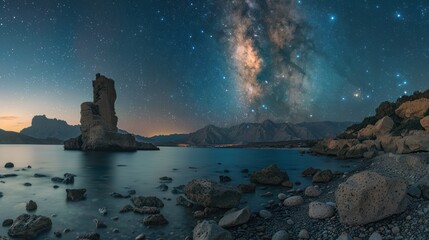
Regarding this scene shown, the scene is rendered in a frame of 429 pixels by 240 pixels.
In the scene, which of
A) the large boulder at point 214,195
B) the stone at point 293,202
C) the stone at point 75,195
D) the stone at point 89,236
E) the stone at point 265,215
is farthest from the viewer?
the stone at point 75,195

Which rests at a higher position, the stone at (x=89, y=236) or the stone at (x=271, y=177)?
the stone at (x=271, y=177)

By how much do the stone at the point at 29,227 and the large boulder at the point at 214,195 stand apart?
29.7 feet

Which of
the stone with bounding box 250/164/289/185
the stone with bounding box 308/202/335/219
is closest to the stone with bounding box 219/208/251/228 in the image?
the stone with bounding box 308/202/335/219

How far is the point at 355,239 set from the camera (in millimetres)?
12086

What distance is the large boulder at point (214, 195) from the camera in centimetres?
1919

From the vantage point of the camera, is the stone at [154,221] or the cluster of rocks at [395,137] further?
the cluster of rocks at [395,137]

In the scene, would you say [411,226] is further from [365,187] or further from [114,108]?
[114,108]

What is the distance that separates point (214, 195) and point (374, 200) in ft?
31.4

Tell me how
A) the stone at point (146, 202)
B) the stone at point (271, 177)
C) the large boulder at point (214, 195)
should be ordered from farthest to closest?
the stone at point (271, 177)
the stone at point (146, 202)
the large boulder at point (214, 195)

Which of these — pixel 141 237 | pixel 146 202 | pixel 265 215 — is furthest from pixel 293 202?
pixel 141 237

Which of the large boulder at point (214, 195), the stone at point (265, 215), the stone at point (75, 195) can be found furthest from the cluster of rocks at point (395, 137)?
the stone at point (75, 195)

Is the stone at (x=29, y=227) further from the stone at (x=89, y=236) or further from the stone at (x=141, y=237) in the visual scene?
the stone at (x=141, y=237)

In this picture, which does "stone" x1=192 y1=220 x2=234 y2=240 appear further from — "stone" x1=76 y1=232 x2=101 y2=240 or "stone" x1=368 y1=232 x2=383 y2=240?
"stone" x1=368 y1=232 x2=383 y2=240

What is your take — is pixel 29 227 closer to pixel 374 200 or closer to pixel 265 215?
pixel 265 215
